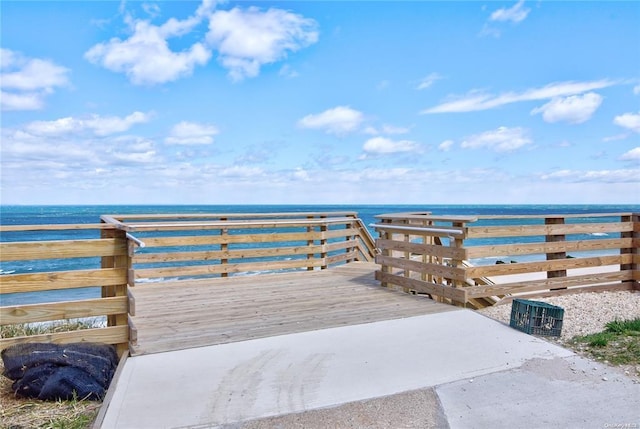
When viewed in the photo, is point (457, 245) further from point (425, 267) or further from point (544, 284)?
point (544, 284)

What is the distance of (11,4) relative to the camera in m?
12.1

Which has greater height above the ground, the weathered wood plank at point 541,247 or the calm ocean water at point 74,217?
the weathered wood plank at point 541,247

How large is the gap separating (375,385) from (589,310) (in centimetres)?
371

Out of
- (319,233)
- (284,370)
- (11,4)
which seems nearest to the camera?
(284,370)

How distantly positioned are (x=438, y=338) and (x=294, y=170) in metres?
52.6

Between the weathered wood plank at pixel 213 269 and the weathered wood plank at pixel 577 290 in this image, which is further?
the weathered wood plank at pixel 213 269

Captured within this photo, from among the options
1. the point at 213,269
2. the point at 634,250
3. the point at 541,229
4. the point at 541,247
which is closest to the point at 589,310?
the point at 541,247

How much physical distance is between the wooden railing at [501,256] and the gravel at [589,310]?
187mm

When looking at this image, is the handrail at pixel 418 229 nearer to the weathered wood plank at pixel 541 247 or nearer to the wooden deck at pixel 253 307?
the weathered wood plank at pixel 541 247

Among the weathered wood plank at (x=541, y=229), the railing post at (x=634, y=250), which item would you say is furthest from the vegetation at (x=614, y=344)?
the railing post at (x=634, y=250)

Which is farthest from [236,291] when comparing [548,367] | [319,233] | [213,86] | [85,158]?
[85,158]

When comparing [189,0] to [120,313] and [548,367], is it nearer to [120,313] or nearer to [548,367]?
[120,313]

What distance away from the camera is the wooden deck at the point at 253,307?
4260 millimetres

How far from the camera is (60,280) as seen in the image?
3.68 m
